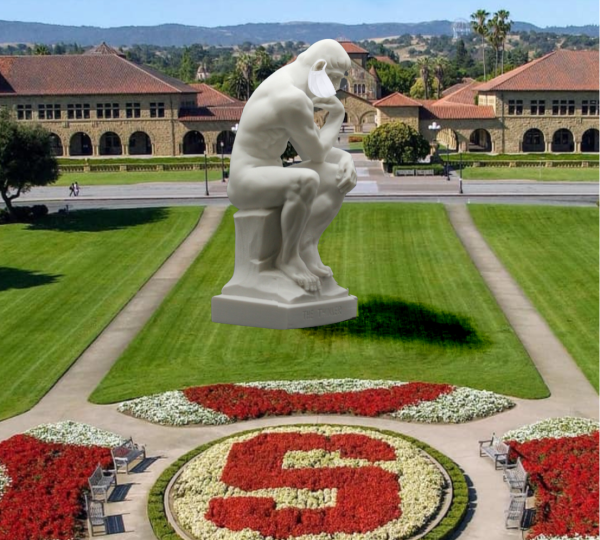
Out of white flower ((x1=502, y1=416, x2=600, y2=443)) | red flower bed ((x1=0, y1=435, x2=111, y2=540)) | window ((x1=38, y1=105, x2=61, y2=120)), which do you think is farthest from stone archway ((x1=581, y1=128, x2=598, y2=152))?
red flower bed ((x1=0, y1=435, x2=111, y2=540))

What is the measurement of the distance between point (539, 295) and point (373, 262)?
916cm

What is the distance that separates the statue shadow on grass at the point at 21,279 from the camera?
164ft

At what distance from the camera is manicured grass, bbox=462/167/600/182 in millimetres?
86062

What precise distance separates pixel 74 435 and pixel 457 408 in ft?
37.6

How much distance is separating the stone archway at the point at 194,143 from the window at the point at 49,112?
13.3m

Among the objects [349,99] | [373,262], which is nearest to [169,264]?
[373,262]

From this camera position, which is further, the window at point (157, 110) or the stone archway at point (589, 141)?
the stone archway at point (589, 141)

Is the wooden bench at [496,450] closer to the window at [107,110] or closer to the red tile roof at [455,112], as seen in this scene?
the red tile roof at [455,112]

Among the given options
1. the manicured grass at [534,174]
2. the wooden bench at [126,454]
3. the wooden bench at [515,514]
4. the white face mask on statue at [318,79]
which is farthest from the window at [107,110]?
the white face mask on statue at [318,79]

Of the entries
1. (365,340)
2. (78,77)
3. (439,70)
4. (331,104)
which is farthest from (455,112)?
(331,104)

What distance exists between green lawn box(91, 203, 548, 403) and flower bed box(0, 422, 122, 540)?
4.06 metres

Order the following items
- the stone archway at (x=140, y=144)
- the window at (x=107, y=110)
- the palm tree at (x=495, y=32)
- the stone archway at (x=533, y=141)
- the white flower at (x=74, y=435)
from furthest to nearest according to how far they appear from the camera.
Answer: the palm tree at (x=495, y=32) → the stone archway at (x=140, y=144) → the stone archway at (x=533, y=141) → the window at (x=107, y=110) → the white flower at (x=74, y=435)

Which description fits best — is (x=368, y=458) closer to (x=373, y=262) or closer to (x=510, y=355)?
(x=510, y=355)

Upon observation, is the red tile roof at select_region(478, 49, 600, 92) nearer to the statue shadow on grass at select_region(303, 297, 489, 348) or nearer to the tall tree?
the tall tree
